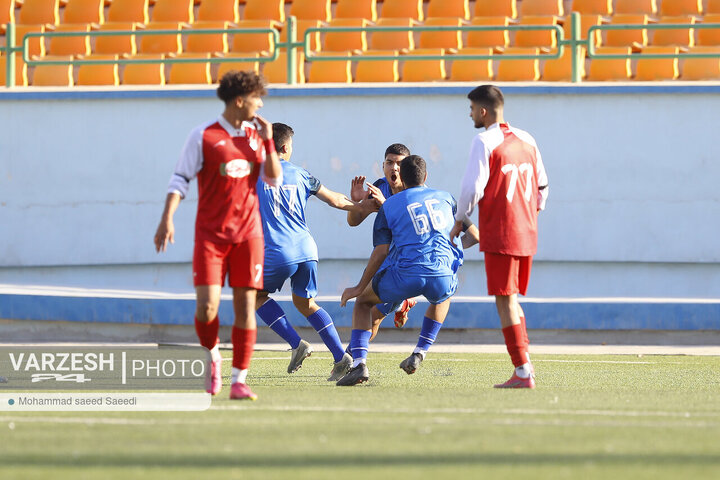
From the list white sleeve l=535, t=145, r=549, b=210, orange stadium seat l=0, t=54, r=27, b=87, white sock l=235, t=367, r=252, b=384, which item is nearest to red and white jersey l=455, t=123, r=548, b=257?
white sleeve l=535, t=145, r=549, b=210

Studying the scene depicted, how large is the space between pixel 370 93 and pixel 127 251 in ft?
13.4

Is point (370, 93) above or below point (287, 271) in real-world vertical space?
above

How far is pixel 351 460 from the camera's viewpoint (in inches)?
174

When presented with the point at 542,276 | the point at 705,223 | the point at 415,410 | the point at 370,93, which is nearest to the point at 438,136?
the point at 370,93

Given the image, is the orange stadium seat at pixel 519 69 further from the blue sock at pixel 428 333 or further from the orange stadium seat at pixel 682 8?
the blue sock at pixel 428 333

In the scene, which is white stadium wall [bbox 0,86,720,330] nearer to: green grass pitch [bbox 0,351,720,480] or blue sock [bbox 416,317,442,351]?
blue sock [bbox 416,317,442,351]

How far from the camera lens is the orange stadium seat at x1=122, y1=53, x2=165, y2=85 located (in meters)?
17.3

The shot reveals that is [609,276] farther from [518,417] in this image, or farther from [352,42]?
[518,417]

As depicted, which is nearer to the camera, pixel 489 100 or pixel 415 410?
pixel 415 410

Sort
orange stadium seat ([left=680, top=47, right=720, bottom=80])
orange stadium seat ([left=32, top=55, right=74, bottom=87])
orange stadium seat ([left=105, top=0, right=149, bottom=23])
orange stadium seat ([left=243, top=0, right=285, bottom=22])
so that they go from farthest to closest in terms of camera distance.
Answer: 1. orange stadium seat ([left=105, top=0, right=149, bottom=23])
2. orange stadium seat ([left=243, top=0, right=285, bottom=22])
3. orange stadium seat ([left=32, top=55, right=74, bottom=87])
4. orange stadium seat ([left=680, top=47, right=720, bottom=80])

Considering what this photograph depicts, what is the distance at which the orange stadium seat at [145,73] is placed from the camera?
1727 cm

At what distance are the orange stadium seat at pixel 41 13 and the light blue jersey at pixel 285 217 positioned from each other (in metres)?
11.9

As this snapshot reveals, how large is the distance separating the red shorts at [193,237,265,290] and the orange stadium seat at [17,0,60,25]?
45.0 feet

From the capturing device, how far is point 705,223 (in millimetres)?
14930
